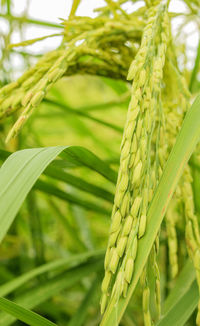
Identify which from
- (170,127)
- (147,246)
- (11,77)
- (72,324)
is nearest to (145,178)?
(147,246)

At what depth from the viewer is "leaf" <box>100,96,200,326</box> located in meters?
0.45

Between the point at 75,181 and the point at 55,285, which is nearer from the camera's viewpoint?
the point at 75,181

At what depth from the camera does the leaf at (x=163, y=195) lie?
1.47 ft

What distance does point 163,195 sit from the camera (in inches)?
19.3

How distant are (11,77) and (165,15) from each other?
1.87 feet

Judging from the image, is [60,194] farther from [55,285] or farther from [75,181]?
[55,285]

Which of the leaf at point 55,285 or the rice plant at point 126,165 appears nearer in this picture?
the rice plant at point 126,165

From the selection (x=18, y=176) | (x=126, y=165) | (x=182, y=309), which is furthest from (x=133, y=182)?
(x=182, y=309)

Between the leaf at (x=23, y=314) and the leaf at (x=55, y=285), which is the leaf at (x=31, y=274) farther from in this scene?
the leaf at (x=23, y=314)

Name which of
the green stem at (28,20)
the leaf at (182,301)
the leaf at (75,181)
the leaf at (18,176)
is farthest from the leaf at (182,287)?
the green stem at (28,20)

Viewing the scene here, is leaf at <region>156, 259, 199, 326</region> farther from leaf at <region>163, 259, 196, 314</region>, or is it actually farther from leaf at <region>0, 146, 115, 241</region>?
leaf at <region>0, 146, 115, 241</region>

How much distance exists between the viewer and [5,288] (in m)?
0.76

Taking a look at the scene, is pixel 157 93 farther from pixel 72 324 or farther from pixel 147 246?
pixel 72 324

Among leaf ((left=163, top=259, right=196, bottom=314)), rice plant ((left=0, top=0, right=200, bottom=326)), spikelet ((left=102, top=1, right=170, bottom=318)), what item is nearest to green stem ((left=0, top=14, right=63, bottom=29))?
rice plant ((left=0, top=0, right=200, bottom=326))
